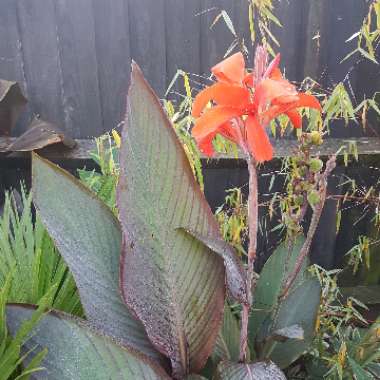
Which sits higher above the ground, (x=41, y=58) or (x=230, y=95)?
(x=41, y=58)

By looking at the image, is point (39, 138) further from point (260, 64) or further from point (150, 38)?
point (260, 64)

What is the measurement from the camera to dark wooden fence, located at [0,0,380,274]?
189cm

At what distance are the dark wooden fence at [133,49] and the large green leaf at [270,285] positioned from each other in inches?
35.1

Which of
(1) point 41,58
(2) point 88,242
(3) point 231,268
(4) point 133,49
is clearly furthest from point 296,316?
(1) point 41,58

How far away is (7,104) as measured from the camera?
1918 millimetres

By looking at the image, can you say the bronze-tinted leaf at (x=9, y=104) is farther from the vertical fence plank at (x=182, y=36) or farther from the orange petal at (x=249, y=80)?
the orange petal at (x=249, y=80)

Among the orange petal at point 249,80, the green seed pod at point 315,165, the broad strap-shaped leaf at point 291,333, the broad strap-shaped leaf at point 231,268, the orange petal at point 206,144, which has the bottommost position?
the broad strap-shaped leaf at point 291,333

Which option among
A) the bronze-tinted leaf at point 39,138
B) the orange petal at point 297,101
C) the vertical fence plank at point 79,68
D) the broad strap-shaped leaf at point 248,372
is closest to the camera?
the orange petal at point 297,101

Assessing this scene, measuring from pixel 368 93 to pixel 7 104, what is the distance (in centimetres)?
134

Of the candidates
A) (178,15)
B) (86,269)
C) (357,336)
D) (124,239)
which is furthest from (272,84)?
(178,15)

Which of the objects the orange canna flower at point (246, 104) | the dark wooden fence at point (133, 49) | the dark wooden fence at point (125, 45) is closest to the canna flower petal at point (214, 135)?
the orange canna flower at point (246, 104)

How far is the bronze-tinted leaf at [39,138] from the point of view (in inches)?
72.3

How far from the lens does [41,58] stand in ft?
6.54

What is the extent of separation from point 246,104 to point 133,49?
140 centimetres
